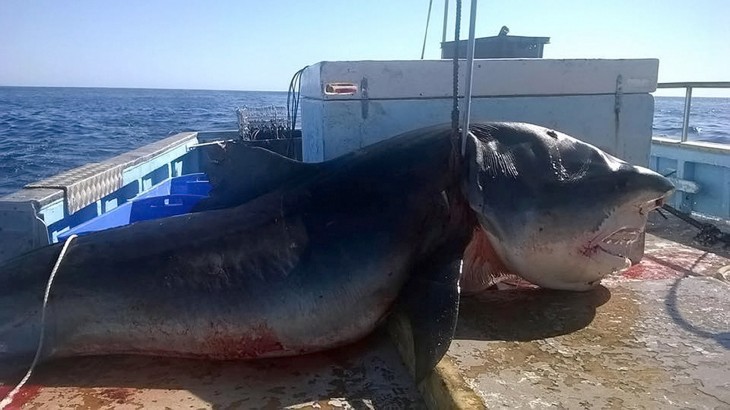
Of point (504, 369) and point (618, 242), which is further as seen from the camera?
point (618, 242)

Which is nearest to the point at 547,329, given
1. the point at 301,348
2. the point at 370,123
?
the point at 301,348

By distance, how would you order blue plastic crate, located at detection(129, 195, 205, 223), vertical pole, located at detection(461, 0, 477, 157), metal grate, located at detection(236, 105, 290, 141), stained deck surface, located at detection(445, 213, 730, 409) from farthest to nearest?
metal grate, located at detection(236, 105, 290, 141) → blue plastic crate, located at detection(129, 195, 205, 223) → vertical pole, located at detection(461, 0, 477, 157) → stained deck surface, located at detection(445, 213, 730, 409)

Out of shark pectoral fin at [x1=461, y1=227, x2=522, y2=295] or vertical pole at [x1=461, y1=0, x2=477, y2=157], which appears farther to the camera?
shark pectoral fin at [x1=461, y1=227, x2=522, y2=295]

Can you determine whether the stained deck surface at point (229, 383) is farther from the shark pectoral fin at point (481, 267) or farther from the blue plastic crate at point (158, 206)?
the blue plastic crate at point (158, 206)

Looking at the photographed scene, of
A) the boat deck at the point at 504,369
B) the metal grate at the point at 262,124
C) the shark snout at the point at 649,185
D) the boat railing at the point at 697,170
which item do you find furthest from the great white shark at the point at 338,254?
the boat railing at the point at 697,170

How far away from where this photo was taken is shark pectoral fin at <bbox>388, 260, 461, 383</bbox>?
2.50 metres

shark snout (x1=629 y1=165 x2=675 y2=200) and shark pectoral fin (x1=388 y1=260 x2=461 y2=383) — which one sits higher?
shark snout (x1=629 y1=165 x2=675 y2=200)

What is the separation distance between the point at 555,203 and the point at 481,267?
1.60 ft

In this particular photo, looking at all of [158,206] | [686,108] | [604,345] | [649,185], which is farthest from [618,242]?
[686,108]

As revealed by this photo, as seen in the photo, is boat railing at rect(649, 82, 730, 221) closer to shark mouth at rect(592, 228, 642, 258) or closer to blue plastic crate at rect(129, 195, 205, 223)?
shark mouth at rect(592, 228, 642, 258)

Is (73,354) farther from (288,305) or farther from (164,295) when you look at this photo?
(288,305)

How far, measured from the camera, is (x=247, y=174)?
3.37 meters

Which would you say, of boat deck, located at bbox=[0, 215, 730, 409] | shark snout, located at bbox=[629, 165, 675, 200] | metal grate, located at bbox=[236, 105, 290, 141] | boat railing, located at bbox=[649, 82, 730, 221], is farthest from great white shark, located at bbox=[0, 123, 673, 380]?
boat railing, located at bbox=[649, 82, 730, 221]

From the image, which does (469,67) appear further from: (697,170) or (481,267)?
(697,170)
